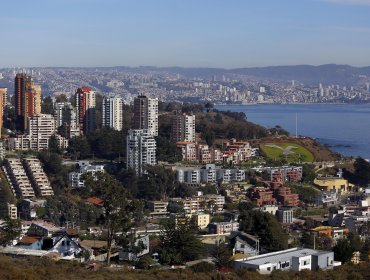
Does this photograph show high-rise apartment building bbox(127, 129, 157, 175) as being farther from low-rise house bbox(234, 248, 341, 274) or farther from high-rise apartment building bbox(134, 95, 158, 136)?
low-rise house bbox(234, 248, 341, 274)

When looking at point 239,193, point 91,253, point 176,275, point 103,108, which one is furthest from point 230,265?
point 103,108

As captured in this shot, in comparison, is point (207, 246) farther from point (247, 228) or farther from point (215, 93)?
point (215, 93)

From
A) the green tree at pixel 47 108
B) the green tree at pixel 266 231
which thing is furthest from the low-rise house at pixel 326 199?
the green tree at pixel 47 108

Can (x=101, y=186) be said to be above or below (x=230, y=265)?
above

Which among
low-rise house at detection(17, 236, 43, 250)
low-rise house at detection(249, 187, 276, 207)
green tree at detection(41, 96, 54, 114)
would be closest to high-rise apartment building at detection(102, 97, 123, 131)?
green tree at detection(41, 96, 54, 114)

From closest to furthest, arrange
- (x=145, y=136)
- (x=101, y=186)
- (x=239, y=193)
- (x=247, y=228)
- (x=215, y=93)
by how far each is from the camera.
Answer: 1. (x=101, y=186)
2. (x=247, y=228)
3. (x=239, y=193)
4. (x=145, y=136)
5. (x=215, y=93)

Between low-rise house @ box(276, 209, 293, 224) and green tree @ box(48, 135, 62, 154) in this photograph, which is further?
green tree @ box(48, 135, 62, 154)

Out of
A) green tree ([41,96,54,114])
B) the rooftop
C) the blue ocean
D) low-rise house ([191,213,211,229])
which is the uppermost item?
green tree ([41,96,54,114])

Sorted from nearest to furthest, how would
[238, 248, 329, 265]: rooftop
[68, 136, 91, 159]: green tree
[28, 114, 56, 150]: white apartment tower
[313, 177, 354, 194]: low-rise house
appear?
[238, 248, 329, 265]: rooftop → [313, 177, 354, 194]: low-rise house → [68, 136, 91, 159]: green tree → [28, 114, 56, 150]: white apartment tower
